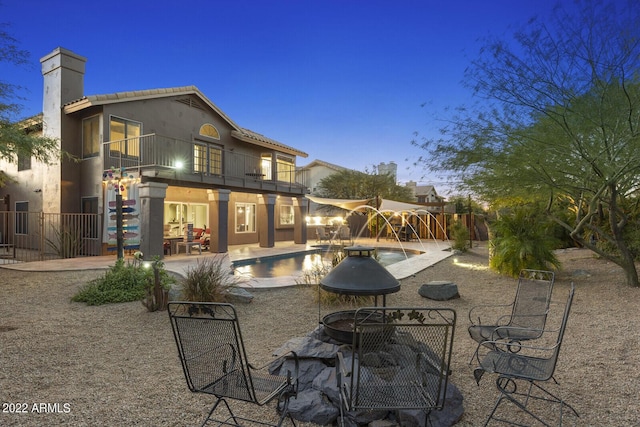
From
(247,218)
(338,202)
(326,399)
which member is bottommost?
(326,399)

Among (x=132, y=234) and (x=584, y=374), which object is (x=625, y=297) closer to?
(x=584, y=374)

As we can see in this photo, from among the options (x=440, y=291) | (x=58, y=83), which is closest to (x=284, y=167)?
(x=58, y=83)

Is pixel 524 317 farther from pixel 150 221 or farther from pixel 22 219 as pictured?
pixel 22 219

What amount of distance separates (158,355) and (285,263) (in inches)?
355

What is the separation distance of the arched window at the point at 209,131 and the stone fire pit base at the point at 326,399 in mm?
15218

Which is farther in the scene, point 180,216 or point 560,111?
point 180,216

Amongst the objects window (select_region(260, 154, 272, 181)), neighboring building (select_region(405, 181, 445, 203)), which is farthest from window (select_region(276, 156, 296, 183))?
neighboring building (select_region(405, 181, 445, 203))

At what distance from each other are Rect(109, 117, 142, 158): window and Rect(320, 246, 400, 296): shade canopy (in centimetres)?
1167

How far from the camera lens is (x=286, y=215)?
21.4m

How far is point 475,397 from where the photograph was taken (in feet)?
10.6

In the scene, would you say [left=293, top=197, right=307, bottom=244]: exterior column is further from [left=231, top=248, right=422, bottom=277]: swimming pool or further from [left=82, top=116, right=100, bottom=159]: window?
[left=82, top=116, right=100, bottom=159]: window

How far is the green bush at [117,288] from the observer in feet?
22.0

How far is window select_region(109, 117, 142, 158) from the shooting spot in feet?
43.4

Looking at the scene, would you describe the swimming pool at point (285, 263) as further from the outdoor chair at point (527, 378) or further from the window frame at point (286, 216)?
the outdoor chair at point (527, 378)
